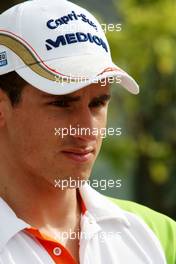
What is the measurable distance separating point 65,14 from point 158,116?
3030mm

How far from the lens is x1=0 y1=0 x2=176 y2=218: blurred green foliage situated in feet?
16.9

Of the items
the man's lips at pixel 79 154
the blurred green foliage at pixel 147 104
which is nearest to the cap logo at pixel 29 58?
the man's lips at pixel 79 154

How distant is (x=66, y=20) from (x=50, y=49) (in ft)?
0.33

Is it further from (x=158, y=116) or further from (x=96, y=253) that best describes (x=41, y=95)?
(x=158, y=116)

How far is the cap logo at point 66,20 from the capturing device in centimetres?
237

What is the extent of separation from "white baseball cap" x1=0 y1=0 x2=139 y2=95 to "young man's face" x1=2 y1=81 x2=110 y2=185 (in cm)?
4

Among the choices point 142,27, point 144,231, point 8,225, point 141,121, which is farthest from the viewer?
point 141,121

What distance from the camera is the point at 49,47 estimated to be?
7.72 feet

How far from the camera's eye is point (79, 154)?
237 centimetres

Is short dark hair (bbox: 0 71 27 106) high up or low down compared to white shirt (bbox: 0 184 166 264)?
up

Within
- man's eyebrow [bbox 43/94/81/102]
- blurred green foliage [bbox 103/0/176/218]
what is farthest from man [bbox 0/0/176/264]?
blurred green foliage [bbox 103/0/176/218]

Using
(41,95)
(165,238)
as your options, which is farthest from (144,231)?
(41,95)

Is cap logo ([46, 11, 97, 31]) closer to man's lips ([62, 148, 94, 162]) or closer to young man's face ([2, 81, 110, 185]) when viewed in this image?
young man's face ([2, 81, 110, 185])

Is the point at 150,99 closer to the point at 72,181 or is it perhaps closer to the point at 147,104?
the point at 147,104
